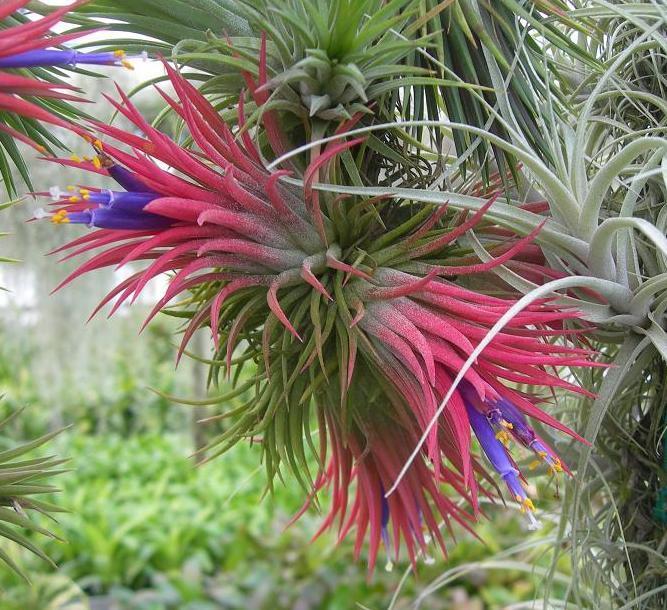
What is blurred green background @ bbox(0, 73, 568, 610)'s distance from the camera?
175 cm

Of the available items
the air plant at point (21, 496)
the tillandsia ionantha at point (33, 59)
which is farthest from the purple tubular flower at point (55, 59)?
the air plant at point (21, 496)

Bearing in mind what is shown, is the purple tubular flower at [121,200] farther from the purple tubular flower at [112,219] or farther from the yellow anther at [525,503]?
the yellow anther at [525,503]

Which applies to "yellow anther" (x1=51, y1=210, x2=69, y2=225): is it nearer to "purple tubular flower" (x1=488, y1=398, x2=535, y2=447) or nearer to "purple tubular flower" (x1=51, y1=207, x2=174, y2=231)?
"purple tubular flower" (x1=51, y1=207, x2=174, y2=231)

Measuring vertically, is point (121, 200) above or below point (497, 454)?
above

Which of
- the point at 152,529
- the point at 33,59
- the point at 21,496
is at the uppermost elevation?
the point at 33,59

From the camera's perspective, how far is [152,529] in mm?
2191

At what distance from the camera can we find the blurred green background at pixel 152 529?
1747 millimetres

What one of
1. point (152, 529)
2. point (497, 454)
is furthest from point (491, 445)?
point (152, 529)

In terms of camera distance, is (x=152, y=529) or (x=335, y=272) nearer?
(x=335, y=272)

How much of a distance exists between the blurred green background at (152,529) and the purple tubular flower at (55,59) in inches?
43.6

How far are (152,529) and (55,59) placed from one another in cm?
202

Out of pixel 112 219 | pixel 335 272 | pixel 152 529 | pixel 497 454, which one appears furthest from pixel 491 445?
pixel 152 529

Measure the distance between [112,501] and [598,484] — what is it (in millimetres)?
2119

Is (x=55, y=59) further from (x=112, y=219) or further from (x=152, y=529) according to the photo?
(x=152, y=529)
